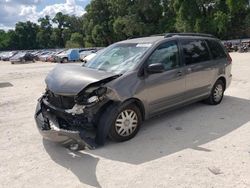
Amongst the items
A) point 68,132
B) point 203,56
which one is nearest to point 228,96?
point 203,56

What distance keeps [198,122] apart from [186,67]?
1119 mm

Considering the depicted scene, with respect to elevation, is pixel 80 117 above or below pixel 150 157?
above

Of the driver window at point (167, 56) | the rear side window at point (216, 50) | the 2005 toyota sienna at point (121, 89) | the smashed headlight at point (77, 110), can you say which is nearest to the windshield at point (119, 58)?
the 2005 toyota sienna at point (121, 89)

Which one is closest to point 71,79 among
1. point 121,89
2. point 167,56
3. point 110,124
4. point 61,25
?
point 121,89

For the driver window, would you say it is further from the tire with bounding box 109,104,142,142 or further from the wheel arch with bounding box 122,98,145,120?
the tire with bounding box 109,104,142,142

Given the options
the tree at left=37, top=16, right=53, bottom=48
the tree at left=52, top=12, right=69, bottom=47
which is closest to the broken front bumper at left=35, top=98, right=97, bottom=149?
the tree at left=52, top=12, right=69, bottom=47

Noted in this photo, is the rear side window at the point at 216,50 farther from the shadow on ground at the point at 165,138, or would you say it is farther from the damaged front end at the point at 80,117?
the damaged front end at the point at 80,117

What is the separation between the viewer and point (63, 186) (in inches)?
147

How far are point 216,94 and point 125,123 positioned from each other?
3127 mm

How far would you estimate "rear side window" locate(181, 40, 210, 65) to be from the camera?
20.7ft

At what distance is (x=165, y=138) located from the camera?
5199mm

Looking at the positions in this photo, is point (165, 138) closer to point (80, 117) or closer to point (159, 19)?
point (80, 117)

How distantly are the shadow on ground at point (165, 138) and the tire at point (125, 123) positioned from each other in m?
0.11

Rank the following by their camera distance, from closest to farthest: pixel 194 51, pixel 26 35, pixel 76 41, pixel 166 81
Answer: pixel 166 81
pixel 194 51
pixel 76 41
pixel 26 35
